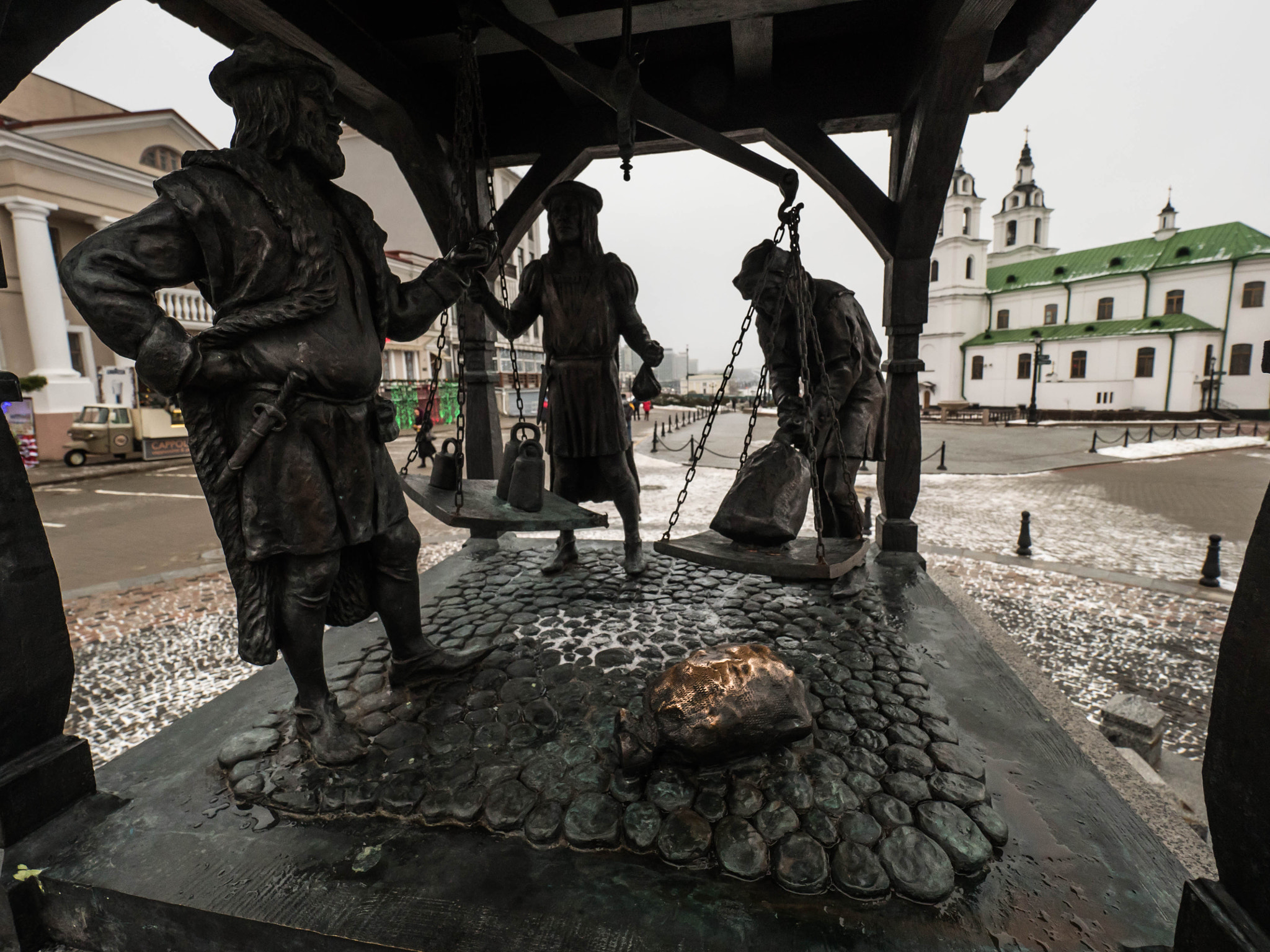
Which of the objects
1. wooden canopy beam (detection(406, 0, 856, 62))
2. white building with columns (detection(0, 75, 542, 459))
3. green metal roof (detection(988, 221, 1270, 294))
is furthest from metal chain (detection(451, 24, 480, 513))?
green metal roof (detection(988, 221, 1270, 294))

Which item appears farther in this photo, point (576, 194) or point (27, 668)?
point (576, 194)

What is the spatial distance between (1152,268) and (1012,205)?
44.2 ft

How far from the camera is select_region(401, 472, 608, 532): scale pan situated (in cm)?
274

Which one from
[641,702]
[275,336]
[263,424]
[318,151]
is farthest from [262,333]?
[641,702]

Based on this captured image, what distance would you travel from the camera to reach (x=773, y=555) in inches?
103

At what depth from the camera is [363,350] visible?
211 centimetres

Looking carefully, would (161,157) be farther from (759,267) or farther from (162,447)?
(759,267)

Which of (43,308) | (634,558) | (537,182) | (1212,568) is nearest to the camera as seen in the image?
(634,558)

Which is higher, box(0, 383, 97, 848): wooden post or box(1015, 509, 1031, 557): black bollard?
box(0, 383, 97, 848): wooden post

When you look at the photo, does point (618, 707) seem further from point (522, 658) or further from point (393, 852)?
point (393, 852)

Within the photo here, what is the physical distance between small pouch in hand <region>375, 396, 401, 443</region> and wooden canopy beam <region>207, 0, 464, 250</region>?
1.81m

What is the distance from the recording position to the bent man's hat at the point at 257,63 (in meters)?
1.83

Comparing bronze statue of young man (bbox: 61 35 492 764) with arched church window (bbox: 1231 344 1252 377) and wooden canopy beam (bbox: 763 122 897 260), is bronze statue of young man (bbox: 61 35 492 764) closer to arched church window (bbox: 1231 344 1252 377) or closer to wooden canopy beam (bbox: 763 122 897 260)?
wooden canopy beam (bbox: 763 122 897 260)

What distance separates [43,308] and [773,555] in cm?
1702
